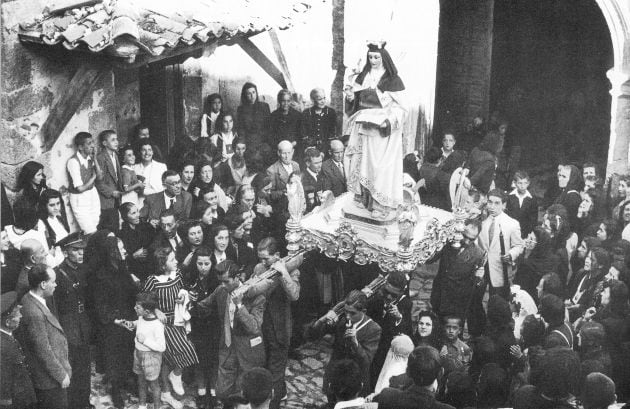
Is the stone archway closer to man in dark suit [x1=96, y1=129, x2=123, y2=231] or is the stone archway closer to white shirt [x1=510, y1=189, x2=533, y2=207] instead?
white shirt [x1=510, y1=189, x2=533, y2=207]

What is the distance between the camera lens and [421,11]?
1106 centimetres

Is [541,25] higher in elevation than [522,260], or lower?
higher

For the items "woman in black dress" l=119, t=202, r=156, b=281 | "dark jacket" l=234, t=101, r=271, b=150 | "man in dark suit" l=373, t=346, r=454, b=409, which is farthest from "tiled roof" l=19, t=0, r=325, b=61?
"man in dark suit" l=373, t=346, r=454, b=409

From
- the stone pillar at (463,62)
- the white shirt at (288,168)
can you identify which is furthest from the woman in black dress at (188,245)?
the stone pillar at (463,62)

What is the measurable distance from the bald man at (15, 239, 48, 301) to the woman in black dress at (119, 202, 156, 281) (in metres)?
0.85

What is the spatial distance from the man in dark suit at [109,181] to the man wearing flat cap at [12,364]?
3.82ft

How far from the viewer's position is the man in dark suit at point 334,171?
11.0m

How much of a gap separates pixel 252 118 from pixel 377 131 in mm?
1399

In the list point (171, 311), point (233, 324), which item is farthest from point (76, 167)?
point (233, 324)

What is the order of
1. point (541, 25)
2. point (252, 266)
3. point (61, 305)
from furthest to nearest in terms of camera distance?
1. point (541, 25)
2. point (252, 266)
3. point (61, 305)

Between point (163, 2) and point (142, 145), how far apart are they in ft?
4.48

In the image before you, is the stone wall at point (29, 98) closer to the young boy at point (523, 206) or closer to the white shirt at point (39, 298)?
the white shirt at point (39, 298)

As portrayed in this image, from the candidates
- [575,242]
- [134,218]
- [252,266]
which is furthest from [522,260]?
[134,218]

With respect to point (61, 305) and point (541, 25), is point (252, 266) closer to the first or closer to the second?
point (61, 305)
